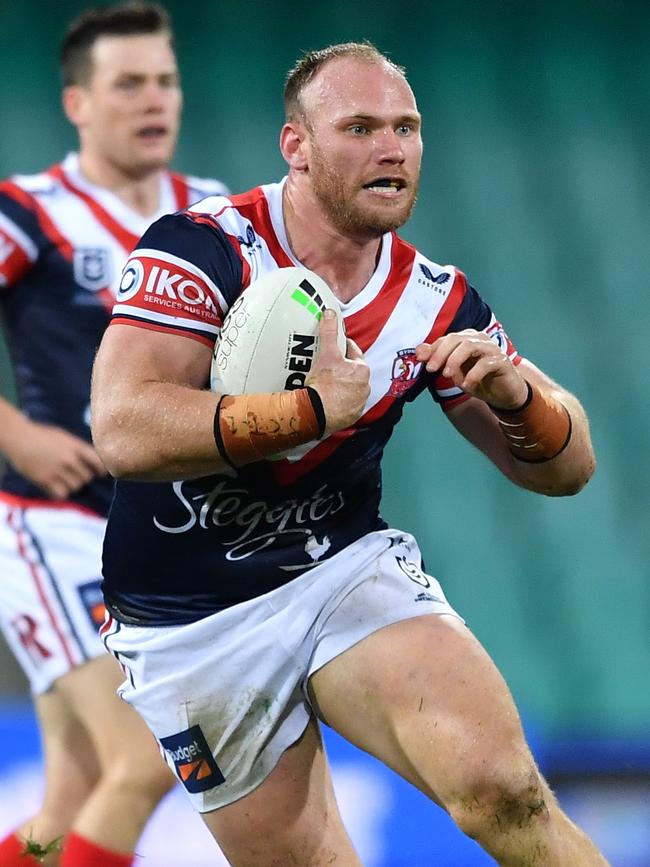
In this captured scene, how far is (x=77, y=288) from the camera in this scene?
4.30m

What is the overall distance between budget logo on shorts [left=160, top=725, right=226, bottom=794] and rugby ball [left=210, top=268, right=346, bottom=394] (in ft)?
2.49

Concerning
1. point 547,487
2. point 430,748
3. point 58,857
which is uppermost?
point 547,487

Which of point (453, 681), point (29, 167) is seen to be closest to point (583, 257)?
point (29, 167)

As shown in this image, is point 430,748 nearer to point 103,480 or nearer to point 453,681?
point 453,681

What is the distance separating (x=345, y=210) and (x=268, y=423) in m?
0.58

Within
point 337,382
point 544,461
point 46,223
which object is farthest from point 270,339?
point 46,223

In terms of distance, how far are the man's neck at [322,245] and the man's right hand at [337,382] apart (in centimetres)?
36

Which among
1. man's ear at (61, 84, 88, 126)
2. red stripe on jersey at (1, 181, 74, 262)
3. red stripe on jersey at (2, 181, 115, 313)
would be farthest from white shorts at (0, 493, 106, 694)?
man's ear at (61, 84, 88, 126)

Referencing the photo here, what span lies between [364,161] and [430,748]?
1.14m

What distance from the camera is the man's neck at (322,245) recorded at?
10.4 feet

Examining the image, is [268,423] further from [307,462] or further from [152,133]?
[152,133]

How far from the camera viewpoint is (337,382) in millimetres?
2770

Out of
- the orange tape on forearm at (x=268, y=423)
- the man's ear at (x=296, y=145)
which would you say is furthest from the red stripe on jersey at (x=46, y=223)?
the orange tape on forearm at (x=268, y=423)

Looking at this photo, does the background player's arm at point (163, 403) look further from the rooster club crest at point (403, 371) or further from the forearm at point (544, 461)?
the forearm at point (544, 461)
